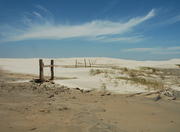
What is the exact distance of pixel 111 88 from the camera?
40.4 feet

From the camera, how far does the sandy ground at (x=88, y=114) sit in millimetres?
5613

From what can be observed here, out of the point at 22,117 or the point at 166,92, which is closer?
the point at 22,117

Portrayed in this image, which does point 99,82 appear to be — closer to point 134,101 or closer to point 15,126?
point 134,101

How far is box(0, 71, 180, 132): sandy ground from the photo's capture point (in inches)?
221

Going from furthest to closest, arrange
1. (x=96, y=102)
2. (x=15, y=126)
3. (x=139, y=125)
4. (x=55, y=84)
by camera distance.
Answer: (x=55, y=84)
(x=96, y=102)
(x=139, y=125)
(x=15, y=126)

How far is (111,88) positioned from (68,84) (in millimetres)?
2675

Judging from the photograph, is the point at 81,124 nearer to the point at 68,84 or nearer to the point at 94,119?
the point at 94,119

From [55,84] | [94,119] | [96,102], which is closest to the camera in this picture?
[94,119]

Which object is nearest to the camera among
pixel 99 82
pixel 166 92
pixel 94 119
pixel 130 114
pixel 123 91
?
pixel 94 119

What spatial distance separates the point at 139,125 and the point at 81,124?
1675 millimetres

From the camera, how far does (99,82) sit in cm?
1367

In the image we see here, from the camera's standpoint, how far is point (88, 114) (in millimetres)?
6863

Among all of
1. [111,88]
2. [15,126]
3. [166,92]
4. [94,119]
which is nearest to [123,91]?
[111,88]

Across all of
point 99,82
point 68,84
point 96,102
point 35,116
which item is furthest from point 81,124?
point 99,82
